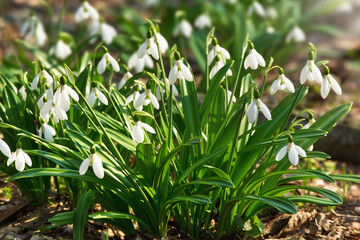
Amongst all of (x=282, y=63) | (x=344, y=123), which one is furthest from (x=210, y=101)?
(x=282, y=63)

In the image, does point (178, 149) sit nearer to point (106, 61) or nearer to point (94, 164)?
point (94, 164)

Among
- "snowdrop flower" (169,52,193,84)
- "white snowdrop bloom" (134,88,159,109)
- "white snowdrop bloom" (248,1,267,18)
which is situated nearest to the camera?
"snowdrop flower" (169,52,193,84)

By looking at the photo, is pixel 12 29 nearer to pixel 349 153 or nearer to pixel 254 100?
pixel 349 153

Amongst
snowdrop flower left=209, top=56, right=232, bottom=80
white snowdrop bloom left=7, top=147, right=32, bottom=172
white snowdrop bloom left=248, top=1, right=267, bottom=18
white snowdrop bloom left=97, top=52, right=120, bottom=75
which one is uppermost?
white snowdrop bloom left=248, top=1, right=267, bottom=18

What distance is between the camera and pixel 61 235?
2619mm

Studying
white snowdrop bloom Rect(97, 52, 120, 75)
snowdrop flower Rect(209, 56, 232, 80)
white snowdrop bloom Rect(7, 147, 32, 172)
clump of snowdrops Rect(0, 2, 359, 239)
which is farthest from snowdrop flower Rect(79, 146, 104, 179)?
snowdrop flower Rect(209, 56, 232, 80)

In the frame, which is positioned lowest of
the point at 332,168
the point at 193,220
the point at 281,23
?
the point at 193,220

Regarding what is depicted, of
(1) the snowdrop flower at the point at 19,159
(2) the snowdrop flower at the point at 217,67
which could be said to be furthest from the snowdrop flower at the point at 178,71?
(1) the snowdrop flower at the point at 19,159

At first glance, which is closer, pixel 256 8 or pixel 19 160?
pixel 19 160

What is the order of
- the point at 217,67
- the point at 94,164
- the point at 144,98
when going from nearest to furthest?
the point at 94,164, the point at 144,98, the point at 217,67

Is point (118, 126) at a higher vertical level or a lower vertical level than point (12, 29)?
lower

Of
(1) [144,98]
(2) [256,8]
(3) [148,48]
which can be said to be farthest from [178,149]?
(2) [256,8]

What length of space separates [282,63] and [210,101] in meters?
3.44

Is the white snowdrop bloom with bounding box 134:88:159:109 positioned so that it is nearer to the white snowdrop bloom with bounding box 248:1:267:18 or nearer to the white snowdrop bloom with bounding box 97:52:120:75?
the white snowdrop bloom with bounding box 97:52:120:75
